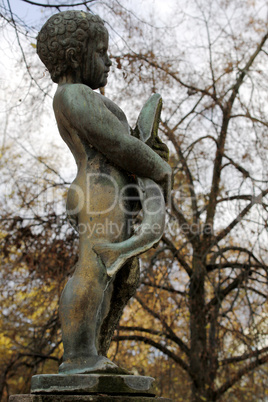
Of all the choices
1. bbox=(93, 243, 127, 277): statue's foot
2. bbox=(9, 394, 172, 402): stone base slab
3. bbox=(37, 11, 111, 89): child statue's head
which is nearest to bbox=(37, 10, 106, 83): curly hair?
bbox=(37, 11, 111, 89): child statue's head

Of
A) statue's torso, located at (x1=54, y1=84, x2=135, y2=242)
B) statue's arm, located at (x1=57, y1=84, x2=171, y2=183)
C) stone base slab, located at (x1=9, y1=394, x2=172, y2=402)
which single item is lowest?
stone base slab, located at (x1=9, y1=394, x2=172, y2=402)

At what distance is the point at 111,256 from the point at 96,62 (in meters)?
1.19

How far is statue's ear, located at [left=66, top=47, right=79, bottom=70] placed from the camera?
2.83 metres

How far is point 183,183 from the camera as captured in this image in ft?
35.4

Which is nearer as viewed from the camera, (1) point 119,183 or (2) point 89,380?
(2) point 89,380

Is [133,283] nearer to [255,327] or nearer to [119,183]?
[119,183]

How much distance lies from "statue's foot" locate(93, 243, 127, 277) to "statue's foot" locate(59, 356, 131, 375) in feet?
1.33

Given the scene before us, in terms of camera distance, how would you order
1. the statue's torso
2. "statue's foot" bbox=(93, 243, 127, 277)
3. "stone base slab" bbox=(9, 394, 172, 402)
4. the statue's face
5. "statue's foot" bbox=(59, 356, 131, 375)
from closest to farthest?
"stone base slab" bbox=(9, 394, 172, 402) < "statue's foot" bbox=(59, 356, 131, 375) < "statue's foot" bbox=(93, 243, 127, 277) < the statue's torso < the statue's face

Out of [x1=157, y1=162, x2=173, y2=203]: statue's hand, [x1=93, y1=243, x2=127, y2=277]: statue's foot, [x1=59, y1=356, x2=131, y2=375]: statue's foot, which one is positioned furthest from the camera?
[x1=157, y1=162, x2=173, y2=203]: statue's hand

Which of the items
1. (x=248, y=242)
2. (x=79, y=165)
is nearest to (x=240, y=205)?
(x=248, y=242)

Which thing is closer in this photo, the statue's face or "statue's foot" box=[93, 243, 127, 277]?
"statue's foot" box=[93, 243, 127, 277]

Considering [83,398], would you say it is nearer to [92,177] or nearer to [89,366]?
[89,366]

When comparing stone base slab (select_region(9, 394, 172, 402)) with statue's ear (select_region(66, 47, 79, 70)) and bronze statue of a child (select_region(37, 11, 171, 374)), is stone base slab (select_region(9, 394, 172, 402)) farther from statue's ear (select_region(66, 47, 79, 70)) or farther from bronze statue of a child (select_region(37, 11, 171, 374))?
statue's ear (select_region(66, 47, 79, 70))

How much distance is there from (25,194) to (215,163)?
405 cm
